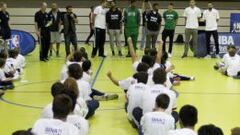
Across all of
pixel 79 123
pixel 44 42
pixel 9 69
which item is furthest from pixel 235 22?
pixel 79 123

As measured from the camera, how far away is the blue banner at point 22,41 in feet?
53.2

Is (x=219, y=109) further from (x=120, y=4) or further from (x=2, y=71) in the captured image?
(x=120, y=4)

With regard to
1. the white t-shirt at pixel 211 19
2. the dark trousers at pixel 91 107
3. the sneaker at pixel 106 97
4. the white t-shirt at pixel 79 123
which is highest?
the white t-shirt at pixel 211 19

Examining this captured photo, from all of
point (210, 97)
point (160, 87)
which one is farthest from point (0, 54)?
point (160, 87)

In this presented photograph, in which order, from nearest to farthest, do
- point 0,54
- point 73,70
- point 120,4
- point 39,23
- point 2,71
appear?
point 73,70 < point 2,71 < point 0,54 < point 39,23 < point 120,4

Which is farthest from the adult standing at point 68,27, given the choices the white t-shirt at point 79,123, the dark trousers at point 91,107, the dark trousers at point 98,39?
the white t-shirt at point 79,123

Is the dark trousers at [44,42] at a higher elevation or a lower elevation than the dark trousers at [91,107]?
higher

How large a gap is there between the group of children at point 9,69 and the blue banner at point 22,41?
345cm

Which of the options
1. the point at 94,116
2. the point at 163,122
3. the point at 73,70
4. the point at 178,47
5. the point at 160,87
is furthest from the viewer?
the point at 178,47

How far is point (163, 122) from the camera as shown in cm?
550

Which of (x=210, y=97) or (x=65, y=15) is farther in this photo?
(x=65, y=15)

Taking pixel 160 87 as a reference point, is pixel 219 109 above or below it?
below

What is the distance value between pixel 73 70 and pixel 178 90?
4168mm

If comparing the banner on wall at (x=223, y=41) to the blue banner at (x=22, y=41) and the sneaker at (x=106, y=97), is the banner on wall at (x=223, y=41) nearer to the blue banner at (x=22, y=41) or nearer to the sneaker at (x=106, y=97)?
the blue banner at (x=22, y=41)
